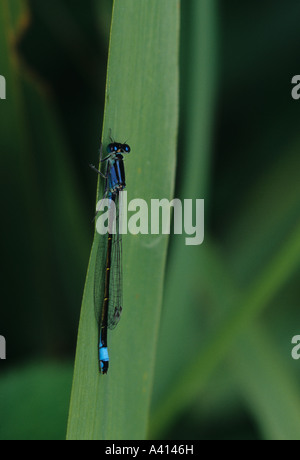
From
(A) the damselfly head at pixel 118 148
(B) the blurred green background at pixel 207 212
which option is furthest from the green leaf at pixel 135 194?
(B) the blurred green background at pixel 207 212

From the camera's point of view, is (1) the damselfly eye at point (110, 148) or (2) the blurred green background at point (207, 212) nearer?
(1) the damselfly eye at point (110, 148)

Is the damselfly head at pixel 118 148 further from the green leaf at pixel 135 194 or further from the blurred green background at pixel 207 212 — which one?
the blurred green background at pixel 207 212

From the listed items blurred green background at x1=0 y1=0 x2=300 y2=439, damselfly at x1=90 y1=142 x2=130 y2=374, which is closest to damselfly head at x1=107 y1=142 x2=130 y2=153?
damselfly at x1=90 y1=142 x2=130 y2=374

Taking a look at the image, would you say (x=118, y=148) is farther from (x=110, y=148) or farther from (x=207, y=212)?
(x=207, y=212)
